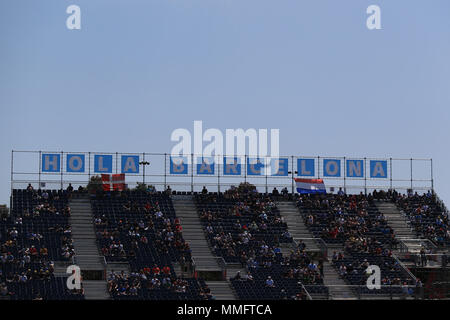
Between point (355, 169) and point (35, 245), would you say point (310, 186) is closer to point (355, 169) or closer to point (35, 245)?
point (355, 169)

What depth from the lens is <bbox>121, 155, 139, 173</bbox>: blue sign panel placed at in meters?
87.2

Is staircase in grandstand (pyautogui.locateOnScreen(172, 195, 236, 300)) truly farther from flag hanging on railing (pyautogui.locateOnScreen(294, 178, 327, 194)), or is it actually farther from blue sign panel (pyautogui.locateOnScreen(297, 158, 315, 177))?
blue sign panel (pyautogui.locateOnScreen(297, 158, 315, 177))

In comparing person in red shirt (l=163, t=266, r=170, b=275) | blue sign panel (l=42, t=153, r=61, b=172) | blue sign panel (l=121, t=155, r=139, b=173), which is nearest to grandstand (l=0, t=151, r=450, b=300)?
person in red shirt (l=163, t=266, r=170, b=275)

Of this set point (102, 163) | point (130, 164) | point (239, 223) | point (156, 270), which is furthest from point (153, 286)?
point (102, 163)

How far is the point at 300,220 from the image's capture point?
83125 millimetres

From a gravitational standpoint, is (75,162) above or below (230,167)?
above

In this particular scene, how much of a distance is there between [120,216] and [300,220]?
17267 millimetres

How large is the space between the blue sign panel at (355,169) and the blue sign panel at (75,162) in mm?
27716

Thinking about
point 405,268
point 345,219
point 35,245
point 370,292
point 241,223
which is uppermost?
point 345,219

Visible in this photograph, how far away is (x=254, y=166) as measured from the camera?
88812 millimetres

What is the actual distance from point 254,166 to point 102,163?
15.4m

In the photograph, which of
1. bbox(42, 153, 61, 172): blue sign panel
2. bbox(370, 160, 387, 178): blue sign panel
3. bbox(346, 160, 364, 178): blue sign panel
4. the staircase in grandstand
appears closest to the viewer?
the staircase in grandstand

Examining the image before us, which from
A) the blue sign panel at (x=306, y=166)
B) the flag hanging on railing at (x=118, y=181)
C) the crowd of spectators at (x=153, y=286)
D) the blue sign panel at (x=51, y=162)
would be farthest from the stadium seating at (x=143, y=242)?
the blue sign panel at (x=306, y=166)

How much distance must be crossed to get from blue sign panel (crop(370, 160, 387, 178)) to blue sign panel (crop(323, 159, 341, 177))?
3.87 m
